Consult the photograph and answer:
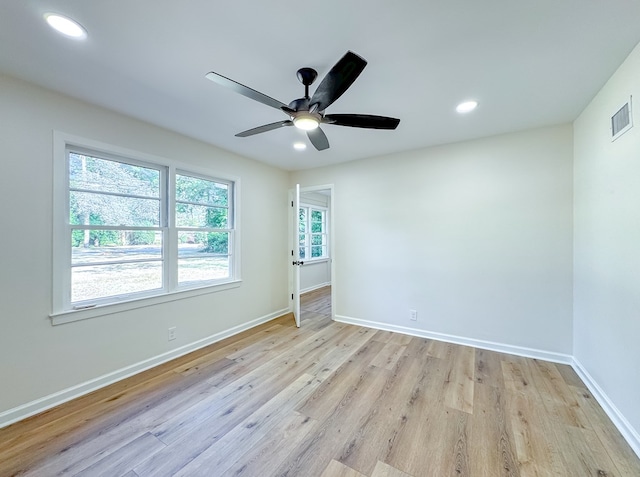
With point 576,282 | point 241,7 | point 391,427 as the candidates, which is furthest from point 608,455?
point 241,7

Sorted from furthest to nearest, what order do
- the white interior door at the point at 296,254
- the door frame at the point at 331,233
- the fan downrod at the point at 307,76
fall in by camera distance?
the door frame at the point at 331,233, the white interior door at the point at 296,254, the fan downrod at the point at 307,76

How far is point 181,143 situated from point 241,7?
6.70 ft

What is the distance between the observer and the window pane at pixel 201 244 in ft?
10.2

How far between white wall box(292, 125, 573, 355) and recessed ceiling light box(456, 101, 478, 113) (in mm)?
886

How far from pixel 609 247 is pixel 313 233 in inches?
212

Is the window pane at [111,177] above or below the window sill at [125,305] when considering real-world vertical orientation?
above

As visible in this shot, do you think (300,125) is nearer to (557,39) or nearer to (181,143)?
(557,39)

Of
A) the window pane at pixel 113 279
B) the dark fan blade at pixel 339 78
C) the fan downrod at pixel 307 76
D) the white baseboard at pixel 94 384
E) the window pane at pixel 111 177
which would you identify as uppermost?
the fan downrod at pixel 307 76

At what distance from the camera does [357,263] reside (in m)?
3.98

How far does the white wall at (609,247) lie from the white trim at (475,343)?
0.21 meters

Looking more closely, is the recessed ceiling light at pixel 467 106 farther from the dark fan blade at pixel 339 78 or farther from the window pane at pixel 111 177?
the window pane at pixel 111 177

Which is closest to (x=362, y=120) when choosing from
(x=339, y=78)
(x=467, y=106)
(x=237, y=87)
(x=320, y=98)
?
(x=320, y=98)

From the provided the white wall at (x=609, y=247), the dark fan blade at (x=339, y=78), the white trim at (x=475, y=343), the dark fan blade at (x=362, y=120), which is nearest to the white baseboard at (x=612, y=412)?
the white wall at (x=609, y=247)

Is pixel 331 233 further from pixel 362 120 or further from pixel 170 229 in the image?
pixel 362 120
